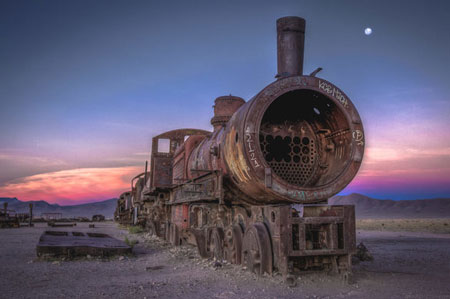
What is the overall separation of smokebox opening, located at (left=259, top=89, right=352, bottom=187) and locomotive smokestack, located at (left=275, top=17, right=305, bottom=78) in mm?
552

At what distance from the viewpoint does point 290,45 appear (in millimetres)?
6258

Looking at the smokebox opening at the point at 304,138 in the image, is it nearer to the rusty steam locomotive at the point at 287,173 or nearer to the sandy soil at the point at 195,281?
the rusty steam locomotive at the point at 287,173

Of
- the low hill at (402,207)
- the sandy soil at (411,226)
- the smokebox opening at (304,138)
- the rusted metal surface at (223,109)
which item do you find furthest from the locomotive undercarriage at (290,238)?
the low hill at (402,207)

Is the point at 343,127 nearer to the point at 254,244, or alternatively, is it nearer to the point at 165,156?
the point at 254,244

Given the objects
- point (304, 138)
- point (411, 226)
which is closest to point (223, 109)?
point (304, 138)

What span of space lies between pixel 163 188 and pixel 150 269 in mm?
4767

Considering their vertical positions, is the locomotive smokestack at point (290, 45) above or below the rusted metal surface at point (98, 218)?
above

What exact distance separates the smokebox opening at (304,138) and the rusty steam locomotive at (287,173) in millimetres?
16

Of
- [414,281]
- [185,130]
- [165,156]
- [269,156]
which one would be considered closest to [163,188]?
[165,156]

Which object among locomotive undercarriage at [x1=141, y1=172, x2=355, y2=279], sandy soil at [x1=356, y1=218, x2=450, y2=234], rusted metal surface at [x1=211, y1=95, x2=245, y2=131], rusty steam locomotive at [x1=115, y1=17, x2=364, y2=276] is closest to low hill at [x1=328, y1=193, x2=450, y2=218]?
sandy soil at [x1=356, y1=218, x2=450, y2=234]

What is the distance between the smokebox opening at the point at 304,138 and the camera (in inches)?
230

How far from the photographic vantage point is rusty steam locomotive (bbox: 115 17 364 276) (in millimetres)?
5258

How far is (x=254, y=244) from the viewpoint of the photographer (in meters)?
5.44

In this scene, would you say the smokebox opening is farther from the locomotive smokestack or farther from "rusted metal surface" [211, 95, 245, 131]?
"rusted metal surface" [211, 95, 245, 131]
